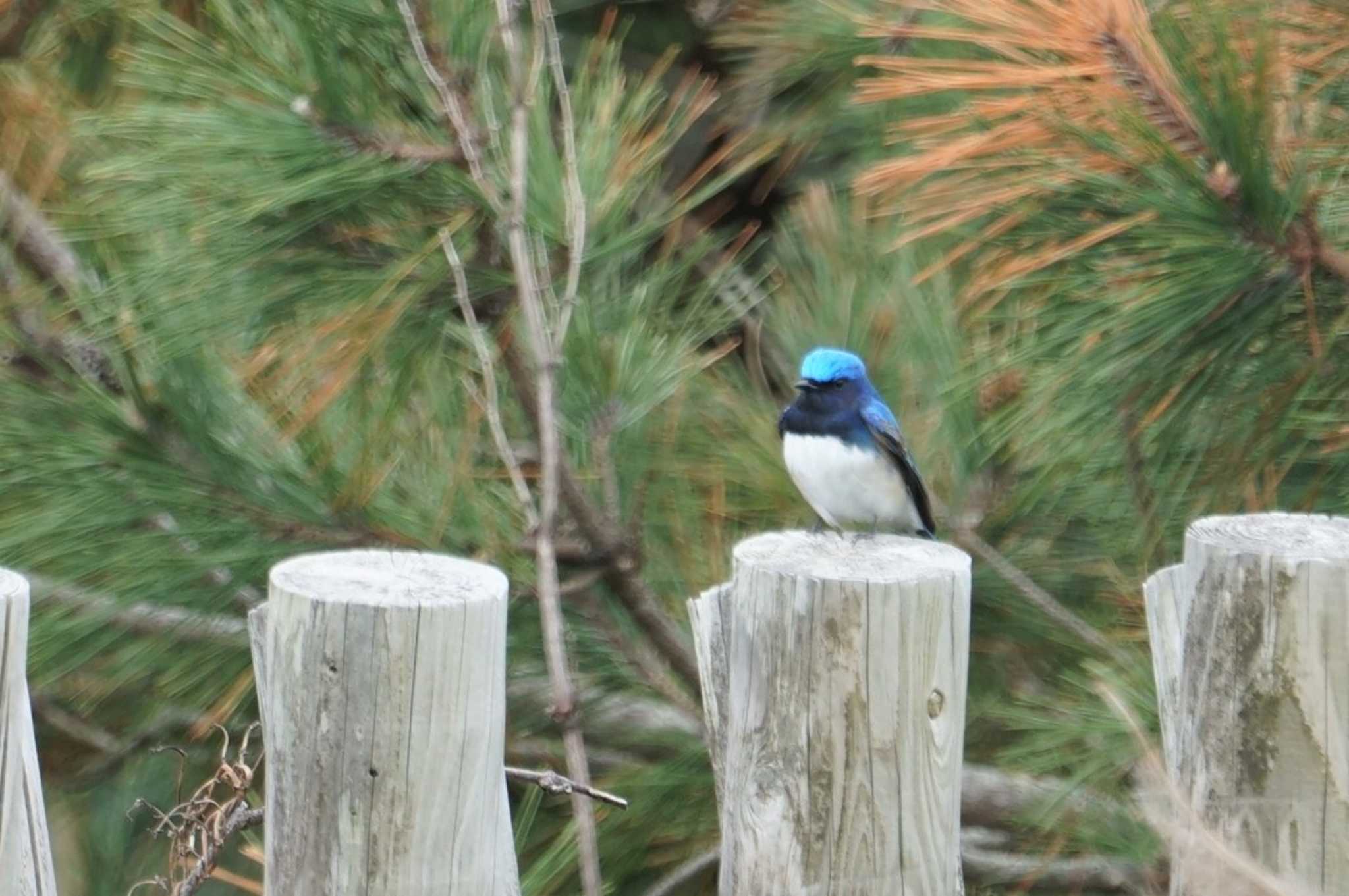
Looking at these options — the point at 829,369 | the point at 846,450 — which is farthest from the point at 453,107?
the point at 846,450

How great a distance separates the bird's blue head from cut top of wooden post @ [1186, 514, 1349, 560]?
3.65 ft

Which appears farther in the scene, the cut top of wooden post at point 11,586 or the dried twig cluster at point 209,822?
the dried twig cluster at point 209,822

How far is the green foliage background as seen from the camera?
173cm

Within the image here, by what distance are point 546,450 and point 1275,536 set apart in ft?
2.12

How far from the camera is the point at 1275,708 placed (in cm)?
123

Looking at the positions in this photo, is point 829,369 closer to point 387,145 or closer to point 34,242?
point 387,145

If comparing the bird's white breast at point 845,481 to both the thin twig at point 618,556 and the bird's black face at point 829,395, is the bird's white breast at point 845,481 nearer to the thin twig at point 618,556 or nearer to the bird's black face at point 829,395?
the bird's black face at point 829,395

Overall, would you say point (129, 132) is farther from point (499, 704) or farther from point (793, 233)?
point (793, 233)

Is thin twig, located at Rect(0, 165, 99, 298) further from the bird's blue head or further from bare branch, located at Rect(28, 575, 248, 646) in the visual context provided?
the bird's blue head

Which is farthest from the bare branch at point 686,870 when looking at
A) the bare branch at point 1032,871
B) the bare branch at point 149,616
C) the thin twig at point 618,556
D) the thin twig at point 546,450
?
the bare branch at point 149,616

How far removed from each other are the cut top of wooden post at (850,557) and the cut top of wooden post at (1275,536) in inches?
6.6

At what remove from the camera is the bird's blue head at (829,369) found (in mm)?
2447

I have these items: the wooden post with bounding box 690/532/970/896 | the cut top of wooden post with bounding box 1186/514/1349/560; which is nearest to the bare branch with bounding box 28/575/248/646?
the wooden post with bounding box 690/532/970/896

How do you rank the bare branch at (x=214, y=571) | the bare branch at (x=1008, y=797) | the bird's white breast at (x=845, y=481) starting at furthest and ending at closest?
the bird's white breast at (x=845, y=481)
the bare branch at (x=1008, y=797)
the bare branch at (x=214, y=571)
